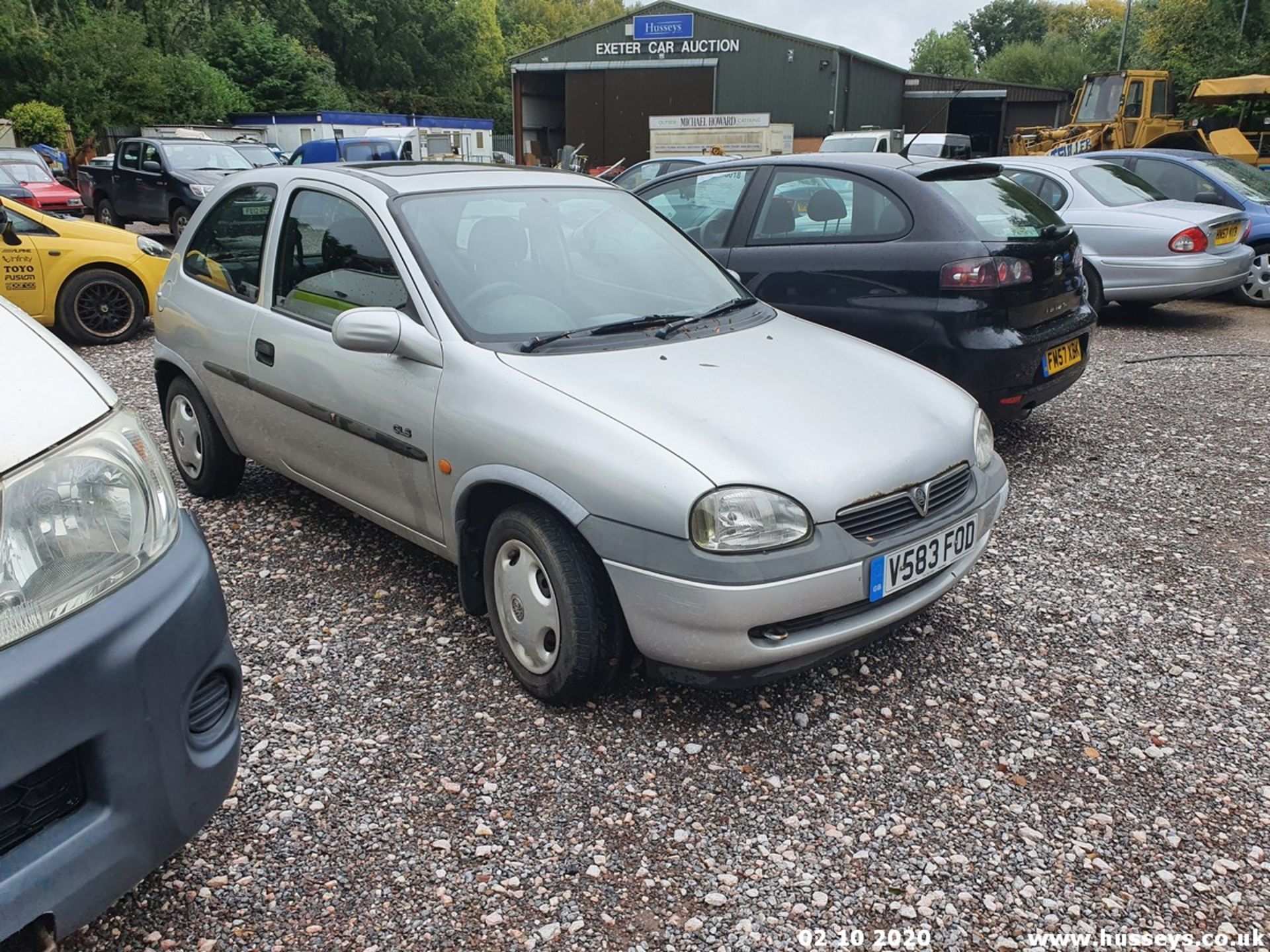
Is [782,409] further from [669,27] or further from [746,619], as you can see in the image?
[669,27]

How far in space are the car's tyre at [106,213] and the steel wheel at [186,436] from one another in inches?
566

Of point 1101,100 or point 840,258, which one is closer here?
point 840,258

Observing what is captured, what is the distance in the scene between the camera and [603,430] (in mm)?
2830

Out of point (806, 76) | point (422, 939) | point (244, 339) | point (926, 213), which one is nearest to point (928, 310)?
point (926, 213)

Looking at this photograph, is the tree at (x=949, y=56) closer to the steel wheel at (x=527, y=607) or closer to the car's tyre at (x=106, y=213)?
the car's tyre at (x=106, y=213)

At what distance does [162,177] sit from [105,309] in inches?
328

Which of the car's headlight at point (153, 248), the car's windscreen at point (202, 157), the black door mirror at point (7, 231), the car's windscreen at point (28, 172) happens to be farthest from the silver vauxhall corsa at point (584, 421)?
the car's windscreen at point (28, 172)

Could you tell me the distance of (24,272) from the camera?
27.3 ft

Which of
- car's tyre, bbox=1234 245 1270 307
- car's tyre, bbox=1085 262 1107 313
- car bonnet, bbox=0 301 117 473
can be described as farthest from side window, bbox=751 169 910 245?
car's tyre, bbox=1234 245 1270 307

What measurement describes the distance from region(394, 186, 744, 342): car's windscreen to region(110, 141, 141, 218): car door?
1514 cm

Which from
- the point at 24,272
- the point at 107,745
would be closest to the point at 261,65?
the point at 24,272

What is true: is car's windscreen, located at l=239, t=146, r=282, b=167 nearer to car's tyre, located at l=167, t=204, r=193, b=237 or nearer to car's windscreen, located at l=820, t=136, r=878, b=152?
car's tyre, located at l=167, t=204, r=193, b=237

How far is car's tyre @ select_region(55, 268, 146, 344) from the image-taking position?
8633mm

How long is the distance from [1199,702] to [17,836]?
3247mm
